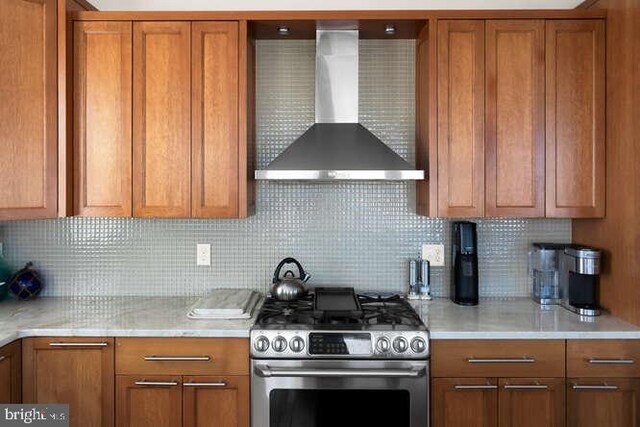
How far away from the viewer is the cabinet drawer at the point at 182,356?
6.58ft

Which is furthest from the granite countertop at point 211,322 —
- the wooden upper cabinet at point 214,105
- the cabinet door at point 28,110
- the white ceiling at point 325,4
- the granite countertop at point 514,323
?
the white ceiling at point 325,4

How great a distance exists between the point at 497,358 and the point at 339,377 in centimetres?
68

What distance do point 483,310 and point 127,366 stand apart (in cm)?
170

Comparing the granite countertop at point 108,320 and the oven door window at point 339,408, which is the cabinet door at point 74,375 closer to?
the granite countertop at point 108,320

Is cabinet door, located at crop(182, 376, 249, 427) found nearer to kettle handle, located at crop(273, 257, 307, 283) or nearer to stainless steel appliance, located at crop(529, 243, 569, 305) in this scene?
kettle handle, located at crop(273, 257, 307, 283)

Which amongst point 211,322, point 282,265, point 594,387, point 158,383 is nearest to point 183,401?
point 158,383

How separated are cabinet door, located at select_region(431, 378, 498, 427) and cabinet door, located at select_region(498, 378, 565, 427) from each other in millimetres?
43

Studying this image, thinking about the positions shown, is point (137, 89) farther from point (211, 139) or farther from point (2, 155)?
point (2, 155)

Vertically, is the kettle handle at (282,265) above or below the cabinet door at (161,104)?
below

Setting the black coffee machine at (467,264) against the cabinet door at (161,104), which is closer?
the cabinet door at (161,104)

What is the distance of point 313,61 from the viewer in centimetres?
262

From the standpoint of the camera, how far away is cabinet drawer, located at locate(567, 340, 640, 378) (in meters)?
1.97

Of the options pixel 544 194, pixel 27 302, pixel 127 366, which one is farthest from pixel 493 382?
pixel 27 302

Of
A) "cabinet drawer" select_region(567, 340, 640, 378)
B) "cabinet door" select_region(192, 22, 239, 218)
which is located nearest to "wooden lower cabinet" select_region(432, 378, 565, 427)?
"cabinet drawer" select_region(567, 340, 640, 378)
